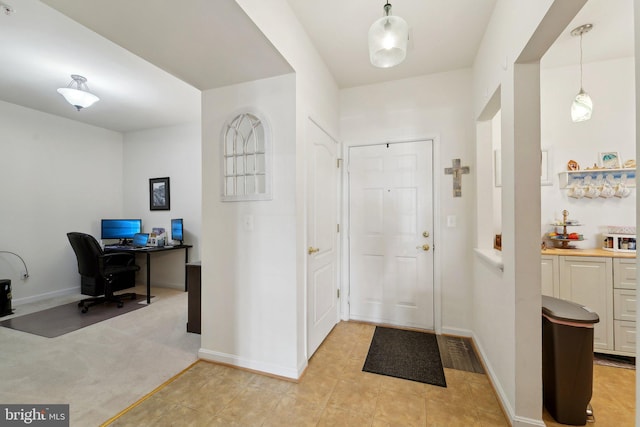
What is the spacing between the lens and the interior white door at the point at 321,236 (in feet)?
7.24

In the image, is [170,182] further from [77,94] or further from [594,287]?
[594,287]

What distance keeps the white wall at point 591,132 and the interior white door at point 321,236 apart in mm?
2122

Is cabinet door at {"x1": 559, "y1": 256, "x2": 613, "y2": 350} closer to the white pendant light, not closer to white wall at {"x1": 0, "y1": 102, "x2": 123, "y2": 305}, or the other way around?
the white pendant light

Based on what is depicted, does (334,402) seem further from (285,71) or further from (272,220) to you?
(285,71)

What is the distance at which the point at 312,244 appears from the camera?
7.38 feet

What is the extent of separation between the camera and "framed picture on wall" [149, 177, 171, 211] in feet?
14.6

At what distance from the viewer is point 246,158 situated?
2086 mm

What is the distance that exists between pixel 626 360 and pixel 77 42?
5.35 m

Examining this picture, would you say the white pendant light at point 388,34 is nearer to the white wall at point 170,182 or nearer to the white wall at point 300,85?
the white wall at point 300,85

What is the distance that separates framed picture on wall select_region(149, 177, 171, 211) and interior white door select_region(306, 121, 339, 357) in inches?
126

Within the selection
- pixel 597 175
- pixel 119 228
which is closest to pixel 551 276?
pixel 597 175

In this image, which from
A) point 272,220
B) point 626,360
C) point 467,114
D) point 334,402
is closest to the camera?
point 334,402

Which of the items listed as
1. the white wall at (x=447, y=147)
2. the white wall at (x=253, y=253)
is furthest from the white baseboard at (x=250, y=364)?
the white wall at (x=447, y=147)

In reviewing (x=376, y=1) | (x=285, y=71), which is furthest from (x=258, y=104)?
(x=376, y=1)
